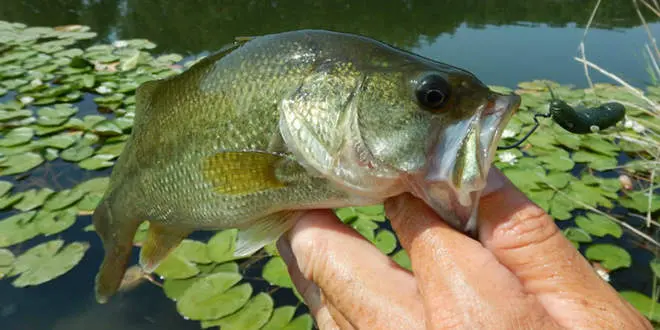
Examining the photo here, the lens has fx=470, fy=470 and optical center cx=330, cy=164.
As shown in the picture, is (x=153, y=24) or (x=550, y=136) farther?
(x=153, y=24)

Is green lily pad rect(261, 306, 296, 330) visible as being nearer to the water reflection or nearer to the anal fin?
the anal fin

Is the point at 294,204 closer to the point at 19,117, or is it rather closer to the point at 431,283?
the point at 431,283

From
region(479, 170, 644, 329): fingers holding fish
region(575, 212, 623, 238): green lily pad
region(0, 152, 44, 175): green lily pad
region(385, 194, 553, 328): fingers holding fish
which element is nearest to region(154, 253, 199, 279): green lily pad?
region(0, 152, 44, 175): green lily pad

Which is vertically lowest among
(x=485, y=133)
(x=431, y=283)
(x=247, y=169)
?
(x=431, y=283)

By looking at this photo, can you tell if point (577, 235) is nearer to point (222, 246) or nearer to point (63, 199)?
point (222, 246)

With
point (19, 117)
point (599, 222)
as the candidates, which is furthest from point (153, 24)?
point (599, 222)
